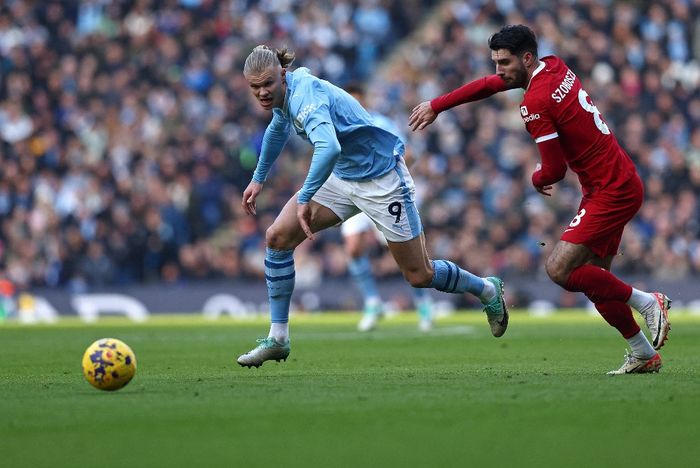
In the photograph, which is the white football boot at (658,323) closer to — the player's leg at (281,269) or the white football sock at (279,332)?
the player's leg at (281,269)

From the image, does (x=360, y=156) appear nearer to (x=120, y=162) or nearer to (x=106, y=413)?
(x=106, y=413)

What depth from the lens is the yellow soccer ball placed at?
739 cm

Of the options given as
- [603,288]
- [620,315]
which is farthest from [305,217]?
[620,315]

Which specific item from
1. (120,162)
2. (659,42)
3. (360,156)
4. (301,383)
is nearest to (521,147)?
(659,42)

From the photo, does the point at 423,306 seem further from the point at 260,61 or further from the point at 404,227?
the point at 260,61

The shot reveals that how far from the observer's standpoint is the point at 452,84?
24.4 meters

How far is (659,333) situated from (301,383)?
2.43 m

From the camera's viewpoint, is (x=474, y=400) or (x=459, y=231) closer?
(x=474, y=400)

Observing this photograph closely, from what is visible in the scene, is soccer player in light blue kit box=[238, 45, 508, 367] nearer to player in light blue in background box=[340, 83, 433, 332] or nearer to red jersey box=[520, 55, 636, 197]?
red jersey box=[520, 55, 636, 197]

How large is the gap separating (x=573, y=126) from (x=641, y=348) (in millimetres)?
1587

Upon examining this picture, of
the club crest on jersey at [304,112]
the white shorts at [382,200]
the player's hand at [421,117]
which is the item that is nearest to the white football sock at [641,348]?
the white shorts at [382,200]

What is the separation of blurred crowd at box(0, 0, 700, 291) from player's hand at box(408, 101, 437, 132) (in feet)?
41.5

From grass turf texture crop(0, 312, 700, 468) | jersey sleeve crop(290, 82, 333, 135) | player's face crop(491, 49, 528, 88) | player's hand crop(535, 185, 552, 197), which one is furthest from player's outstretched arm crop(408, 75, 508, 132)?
grass turf texture crop(0, 312, 700, 468)

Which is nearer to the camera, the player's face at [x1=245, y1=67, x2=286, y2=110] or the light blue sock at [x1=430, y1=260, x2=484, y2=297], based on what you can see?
the player's face at [x1=245, y1=67, x2=286, y2=110]
